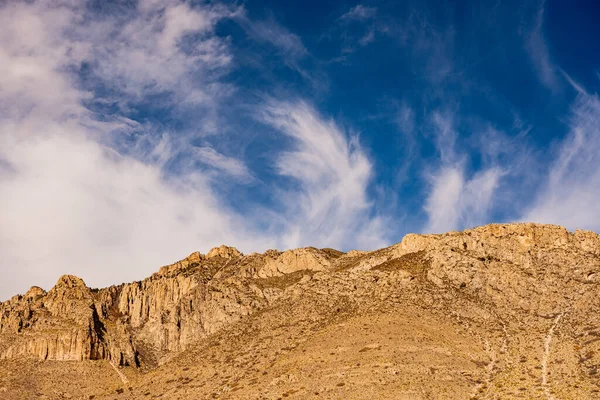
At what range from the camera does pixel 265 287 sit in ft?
422

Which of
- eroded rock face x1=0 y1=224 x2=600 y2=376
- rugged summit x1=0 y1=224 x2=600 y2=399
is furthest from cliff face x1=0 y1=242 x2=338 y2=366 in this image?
rugged summit x1=0 y1=224 x2=600 y2=399

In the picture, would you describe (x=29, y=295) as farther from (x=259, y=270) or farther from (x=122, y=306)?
(x=259, y=270)

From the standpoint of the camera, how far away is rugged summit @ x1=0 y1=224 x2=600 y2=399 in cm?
7319

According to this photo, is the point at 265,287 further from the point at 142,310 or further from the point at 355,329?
the point at 355,329

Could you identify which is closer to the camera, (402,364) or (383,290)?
(402,364)

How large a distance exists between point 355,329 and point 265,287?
4467cm

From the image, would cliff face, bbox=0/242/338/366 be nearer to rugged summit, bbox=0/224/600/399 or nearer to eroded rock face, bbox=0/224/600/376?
eroded rock face, bbox=0/224/600/376

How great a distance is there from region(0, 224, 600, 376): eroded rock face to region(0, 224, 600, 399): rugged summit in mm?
A: 335

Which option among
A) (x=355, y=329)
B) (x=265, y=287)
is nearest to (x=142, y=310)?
(x=265, y=287)

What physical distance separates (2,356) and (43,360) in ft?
34.7

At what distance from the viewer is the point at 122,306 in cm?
15388

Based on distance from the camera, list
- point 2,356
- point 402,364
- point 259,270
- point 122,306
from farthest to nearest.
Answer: point 122,306, point 259,270, point 2,356, point 402,364

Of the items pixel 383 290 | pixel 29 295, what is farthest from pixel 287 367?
pixel 29 295

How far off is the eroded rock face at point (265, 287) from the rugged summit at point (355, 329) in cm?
33
